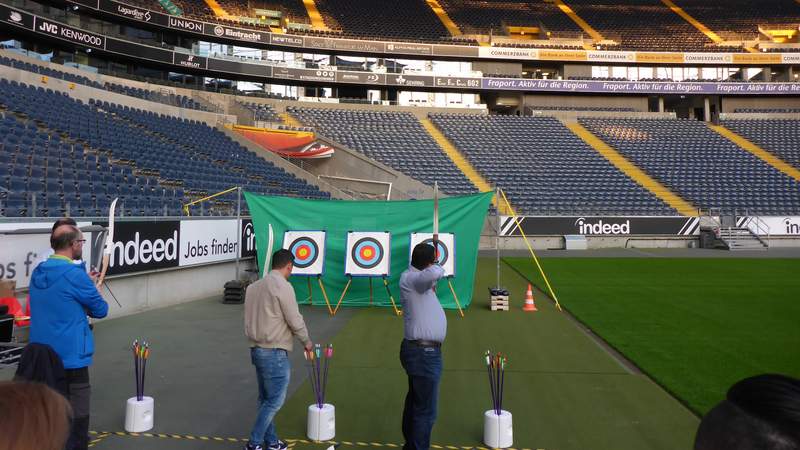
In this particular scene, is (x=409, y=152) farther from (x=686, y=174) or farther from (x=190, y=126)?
(x=686, y=174)

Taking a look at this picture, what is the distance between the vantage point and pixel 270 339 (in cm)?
414

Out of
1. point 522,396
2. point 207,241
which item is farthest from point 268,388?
point 207,241

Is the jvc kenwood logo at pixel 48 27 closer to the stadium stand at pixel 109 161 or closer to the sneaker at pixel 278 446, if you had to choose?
the stadium stand at pixel 109 161

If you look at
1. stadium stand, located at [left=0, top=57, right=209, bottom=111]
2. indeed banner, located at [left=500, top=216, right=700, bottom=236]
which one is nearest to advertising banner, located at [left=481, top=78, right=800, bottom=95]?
indeed banner, located at [left=500, top=216, right=700, bottom=236]

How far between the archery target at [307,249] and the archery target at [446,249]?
7.29ft

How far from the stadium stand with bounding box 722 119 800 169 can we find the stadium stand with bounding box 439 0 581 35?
1704cm

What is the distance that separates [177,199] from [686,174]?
31.4 m

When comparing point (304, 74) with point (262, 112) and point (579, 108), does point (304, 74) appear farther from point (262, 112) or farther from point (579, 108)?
point (579, 108)

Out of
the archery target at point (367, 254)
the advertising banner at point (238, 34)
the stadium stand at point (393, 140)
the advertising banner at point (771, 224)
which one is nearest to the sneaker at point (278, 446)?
the archery target at point (367, 254)

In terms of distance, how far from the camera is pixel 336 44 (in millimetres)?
41562

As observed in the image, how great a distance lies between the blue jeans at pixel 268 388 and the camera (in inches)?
161

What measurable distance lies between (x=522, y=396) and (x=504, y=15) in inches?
2067

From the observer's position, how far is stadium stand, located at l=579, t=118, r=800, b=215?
2947 centimetres

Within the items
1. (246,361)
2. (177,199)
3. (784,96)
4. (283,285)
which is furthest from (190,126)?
(784,96)
